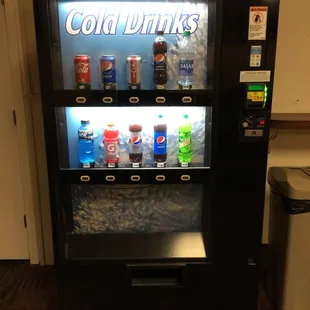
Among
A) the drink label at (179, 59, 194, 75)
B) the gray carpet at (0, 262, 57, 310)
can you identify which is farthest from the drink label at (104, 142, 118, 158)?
the gray carpet at (0, 262, 57, 310)

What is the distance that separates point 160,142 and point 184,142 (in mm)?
125

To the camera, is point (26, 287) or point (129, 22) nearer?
point (129, 22)

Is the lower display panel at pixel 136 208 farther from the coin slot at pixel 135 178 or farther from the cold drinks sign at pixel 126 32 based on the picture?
the cold drinks sign at pixel 126 32

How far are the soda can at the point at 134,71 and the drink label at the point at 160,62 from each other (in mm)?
80

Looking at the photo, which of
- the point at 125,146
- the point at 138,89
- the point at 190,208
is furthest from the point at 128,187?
the point at 138,89

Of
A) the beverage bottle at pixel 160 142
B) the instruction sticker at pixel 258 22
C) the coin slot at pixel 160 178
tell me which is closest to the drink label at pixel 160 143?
the beverage bottle at pixel 160 142

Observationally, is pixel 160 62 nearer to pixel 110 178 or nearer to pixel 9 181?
pixel 110 178

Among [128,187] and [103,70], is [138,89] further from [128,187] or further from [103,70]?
[128,187]

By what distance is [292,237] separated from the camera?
6.69 feet

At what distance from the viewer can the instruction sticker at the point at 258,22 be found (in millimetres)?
1705

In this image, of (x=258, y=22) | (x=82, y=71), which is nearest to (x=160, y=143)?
(x=82, y=71)

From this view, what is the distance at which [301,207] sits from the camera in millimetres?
1990

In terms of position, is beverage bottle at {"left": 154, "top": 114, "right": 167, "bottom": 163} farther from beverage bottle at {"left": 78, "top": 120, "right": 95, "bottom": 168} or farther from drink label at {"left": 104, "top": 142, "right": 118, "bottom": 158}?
beverage bottle at {"left": 78, "top": 120, "right": 95, "bottom": 168}

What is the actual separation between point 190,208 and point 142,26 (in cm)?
102
